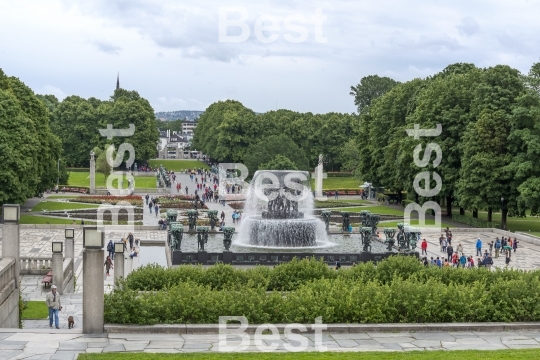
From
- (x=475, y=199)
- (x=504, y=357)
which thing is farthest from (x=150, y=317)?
(x=475, y=199)

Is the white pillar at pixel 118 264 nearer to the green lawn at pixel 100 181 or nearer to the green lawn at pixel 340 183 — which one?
the green lawn at pixel 100 181

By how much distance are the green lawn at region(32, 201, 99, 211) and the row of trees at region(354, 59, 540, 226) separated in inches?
1031

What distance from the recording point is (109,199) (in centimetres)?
6606

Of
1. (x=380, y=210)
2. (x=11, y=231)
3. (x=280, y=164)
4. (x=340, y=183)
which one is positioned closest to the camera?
(x=11, y=231)

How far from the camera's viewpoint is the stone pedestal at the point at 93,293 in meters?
16.1

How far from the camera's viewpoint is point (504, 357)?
14.6m

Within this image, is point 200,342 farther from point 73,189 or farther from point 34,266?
point 73,189

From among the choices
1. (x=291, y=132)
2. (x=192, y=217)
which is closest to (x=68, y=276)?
(x=192, y=217)

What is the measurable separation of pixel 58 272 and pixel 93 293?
11348 mm

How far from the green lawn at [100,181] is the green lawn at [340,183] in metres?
20.1

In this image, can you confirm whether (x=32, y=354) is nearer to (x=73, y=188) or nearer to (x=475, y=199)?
→ (x=475, y=199)

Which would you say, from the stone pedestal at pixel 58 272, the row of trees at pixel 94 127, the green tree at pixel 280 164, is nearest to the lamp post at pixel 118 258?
the stone pedestal at pixel 58 272

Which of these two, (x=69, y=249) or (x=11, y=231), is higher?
(x=11, y=231)

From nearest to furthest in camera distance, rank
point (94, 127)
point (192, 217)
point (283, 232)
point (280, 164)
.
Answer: point (283, 232) < point (192, 217) < point (280, 164) < point (94, 127)
